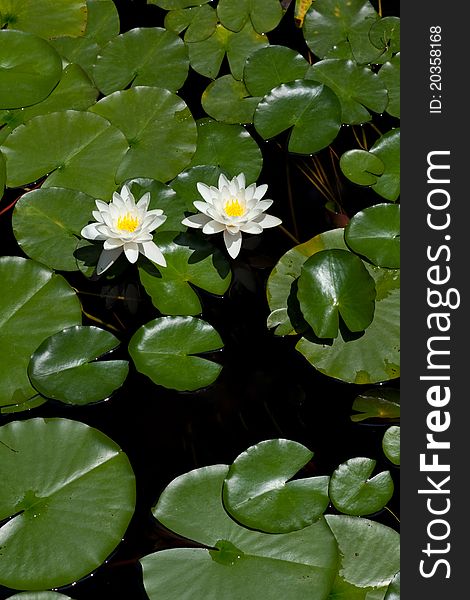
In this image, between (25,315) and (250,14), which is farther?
(250,14)

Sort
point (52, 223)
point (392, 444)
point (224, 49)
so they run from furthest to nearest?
point (224, 49)
point (52, 223)
point (392, 444)

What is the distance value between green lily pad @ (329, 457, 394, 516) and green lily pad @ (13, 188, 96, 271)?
42.2 inches

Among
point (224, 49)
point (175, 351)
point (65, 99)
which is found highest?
point (224, 49)

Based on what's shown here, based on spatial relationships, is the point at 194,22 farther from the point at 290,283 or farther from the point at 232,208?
the point at 290,283

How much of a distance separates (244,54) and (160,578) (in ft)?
6.85

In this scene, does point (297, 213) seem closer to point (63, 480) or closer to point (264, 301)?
point (264, 301)

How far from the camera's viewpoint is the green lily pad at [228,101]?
278 centimetres

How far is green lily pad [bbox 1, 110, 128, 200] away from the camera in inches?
97.7

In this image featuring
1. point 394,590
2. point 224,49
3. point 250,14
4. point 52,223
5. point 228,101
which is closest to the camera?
point 394,590

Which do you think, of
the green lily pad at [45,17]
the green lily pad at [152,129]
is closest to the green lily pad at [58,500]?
the green lily pad at [152,129]

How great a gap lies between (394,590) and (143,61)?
2.13 metres

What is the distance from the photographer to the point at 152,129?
2.62 m

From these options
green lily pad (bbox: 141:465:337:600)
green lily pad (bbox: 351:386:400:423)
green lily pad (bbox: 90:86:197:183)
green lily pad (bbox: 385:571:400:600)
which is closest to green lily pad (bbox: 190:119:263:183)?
green lily pad (bbox: 90:86:197:183)

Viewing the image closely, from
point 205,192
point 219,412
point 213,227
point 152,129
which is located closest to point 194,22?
point 152,129
